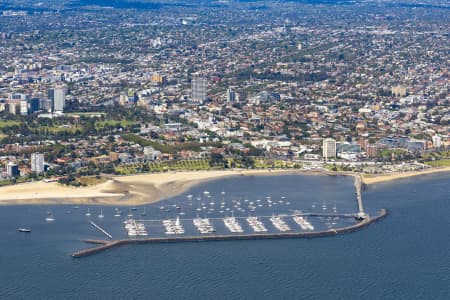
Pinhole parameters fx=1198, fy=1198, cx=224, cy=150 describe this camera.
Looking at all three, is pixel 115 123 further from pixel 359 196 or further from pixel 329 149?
pixel 359 196

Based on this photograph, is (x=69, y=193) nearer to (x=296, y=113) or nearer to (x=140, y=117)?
(x=140, y=117)

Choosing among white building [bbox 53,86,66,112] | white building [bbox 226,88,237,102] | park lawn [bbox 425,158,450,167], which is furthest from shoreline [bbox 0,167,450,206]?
white building [bbox 226,88,237,102]

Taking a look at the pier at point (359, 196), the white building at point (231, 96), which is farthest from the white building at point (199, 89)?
the pier at point (359, 196)

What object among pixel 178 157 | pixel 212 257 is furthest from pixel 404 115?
pixel 212 257

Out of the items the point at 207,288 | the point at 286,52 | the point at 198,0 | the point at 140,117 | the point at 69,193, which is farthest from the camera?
the point at 198,0

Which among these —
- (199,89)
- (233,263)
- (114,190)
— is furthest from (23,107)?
(233,263)

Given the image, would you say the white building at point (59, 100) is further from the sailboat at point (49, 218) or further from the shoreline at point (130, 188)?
the sailboat at point (49, 218)
